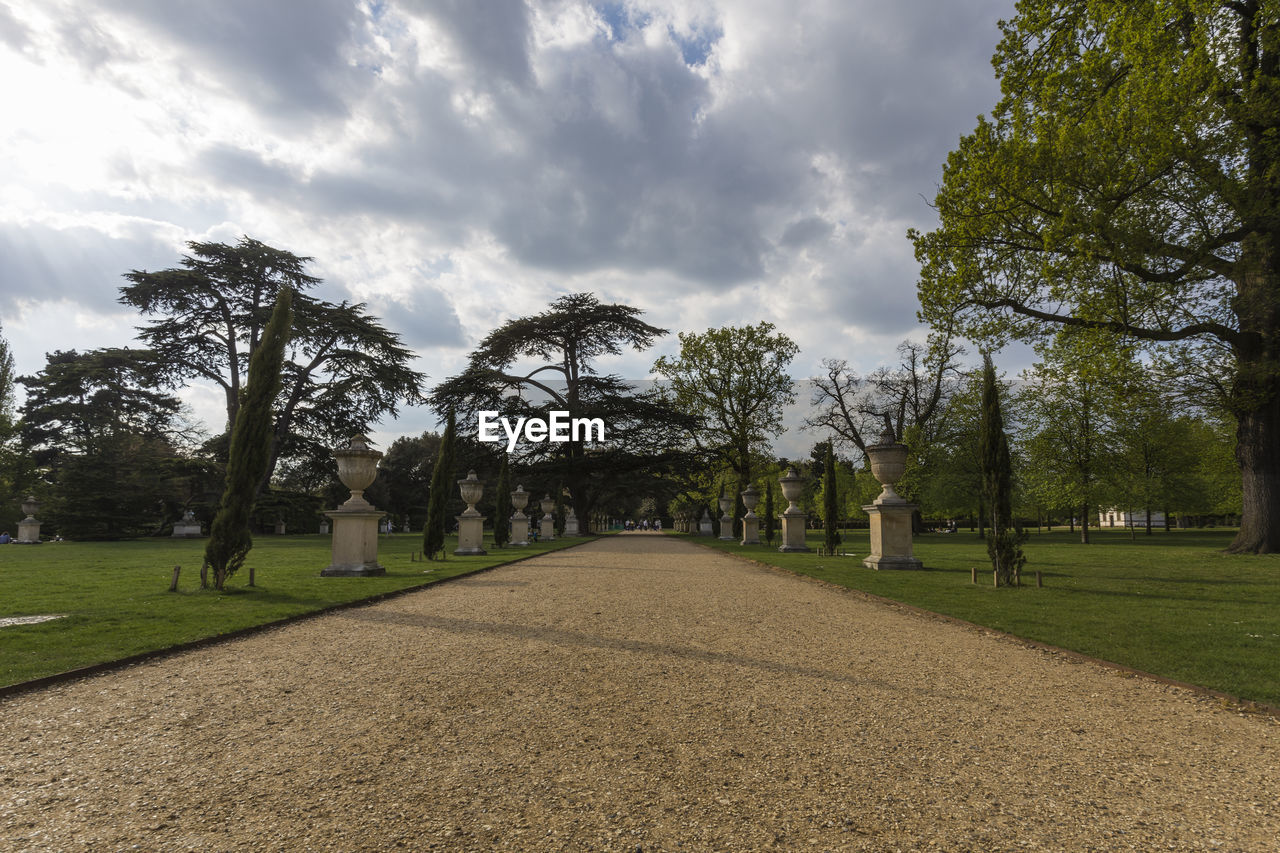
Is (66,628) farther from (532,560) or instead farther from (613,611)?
(532,560)

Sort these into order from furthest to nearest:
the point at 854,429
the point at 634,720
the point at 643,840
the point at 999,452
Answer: the point at 854,429, the point at 999,452, the point at 634,720, the point at 643,840

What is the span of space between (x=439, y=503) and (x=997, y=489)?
1364 cm

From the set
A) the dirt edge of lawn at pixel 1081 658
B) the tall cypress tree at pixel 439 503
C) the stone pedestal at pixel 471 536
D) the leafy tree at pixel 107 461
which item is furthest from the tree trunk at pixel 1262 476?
the leafy tree at pixel 107 461

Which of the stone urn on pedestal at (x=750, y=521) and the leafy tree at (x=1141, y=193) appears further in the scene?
the stone urn on pedestal at (x=750, y=521)

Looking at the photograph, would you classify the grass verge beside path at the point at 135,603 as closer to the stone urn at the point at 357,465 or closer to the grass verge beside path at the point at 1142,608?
the stone urn at the point at 357,465

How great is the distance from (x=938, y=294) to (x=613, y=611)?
13.4m

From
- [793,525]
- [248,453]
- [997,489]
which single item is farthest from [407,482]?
[997,489]

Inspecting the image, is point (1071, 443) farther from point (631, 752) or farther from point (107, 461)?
point (107, 461)

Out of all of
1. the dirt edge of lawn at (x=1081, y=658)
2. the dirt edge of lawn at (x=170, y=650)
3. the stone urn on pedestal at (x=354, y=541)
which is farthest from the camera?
the stone urn on pedestal at (x=354, y=541)

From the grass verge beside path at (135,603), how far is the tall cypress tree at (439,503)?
1.93m

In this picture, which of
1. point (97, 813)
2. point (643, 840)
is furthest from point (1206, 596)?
point (97, 813)

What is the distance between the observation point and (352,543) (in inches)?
497

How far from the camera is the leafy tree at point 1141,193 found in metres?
13.6

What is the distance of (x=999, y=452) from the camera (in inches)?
419
